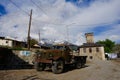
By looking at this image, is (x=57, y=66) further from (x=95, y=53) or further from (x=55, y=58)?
(x=95, y=53)

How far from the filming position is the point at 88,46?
52.4m

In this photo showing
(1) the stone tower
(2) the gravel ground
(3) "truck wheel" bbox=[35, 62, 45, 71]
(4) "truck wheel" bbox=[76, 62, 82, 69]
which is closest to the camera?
(2) the gravel ground

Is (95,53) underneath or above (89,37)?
underneath

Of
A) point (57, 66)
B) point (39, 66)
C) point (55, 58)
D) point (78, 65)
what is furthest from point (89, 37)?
point (55, 58)

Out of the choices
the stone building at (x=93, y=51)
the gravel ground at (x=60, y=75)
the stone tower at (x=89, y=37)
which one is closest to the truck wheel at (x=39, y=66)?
the gravel ground at (x=60, y=75)

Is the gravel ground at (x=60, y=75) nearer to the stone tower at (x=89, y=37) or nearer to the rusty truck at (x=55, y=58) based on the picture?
the rusty truck at (x=55, y=58)

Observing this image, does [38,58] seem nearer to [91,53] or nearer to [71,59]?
[71,59]

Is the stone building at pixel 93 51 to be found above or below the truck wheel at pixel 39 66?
above

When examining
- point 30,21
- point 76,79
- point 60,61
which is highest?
point 30,21

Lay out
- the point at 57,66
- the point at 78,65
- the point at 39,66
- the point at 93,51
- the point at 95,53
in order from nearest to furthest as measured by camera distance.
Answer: the point at 57,66, the point at 39,66, the point at 78,65, the point at 95,53, the point at 93,51

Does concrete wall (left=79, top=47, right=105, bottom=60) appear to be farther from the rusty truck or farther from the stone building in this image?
the rusty truck

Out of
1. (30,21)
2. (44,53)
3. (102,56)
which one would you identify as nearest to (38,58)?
(44,53)

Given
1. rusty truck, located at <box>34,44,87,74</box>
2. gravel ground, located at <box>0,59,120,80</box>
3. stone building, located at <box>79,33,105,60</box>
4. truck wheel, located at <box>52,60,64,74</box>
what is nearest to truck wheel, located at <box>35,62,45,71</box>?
rusty truck, located at <box>34,44,87,74</box>

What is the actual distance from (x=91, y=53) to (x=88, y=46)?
8.16ft
